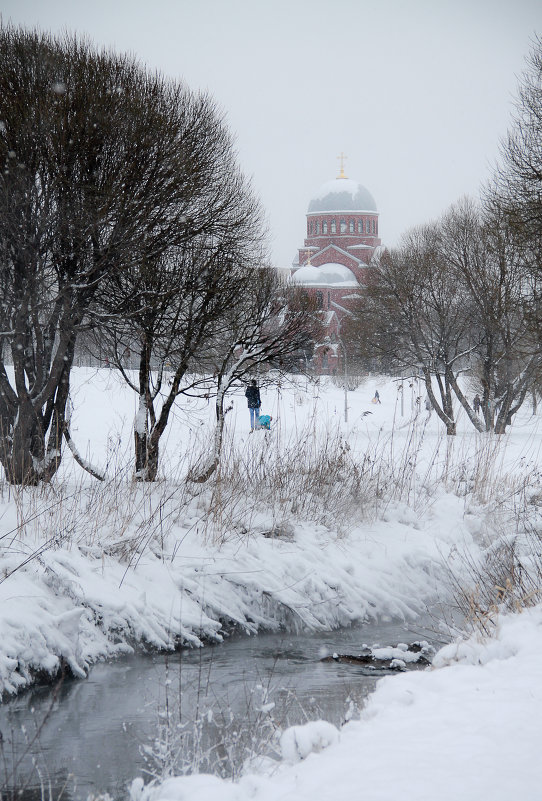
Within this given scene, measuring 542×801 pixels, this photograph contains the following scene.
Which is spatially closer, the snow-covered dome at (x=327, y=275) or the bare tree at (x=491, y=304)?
the bare tree at (x=491, y=304)

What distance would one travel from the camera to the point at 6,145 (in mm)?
9008

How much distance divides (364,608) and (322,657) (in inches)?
56.9

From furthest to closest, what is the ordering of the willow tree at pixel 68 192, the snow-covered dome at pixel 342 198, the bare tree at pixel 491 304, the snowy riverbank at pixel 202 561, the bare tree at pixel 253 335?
the snow-covered dome at pixel 342 198, the bare tree at pixel 491 304, the bare tree at pixel 253 335, the willow tree at pixel 68 192, the snowy riverbank at pixel 202 561

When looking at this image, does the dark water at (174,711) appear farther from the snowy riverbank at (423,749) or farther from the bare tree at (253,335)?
the bare tree at (253,335)

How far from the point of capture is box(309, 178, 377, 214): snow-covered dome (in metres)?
76.0

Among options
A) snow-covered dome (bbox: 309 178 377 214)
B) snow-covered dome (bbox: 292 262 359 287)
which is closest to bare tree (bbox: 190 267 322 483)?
snow-covered dome (bbox: 292 262 359 287)

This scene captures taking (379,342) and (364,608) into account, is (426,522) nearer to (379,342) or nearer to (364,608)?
(364,608)

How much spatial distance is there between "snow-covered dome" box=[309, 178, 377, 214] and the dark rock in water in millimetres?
71424

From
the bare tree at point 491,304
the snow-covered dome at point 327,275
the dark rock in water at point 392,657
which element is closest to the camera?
the dark rock in water at point 392,657

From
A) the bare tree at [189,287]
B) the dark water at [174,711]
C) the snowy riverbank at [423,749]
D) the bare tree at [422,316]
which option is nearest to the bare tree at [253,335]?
the bare tree at [189,287]

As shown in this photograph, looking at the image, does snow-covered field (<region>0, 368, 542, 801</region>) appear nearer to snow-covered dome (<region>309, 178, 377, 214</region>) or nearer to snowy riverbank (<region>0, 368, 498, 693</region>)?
snowy riverbank (<region>0, 368, 498, 693</region>)

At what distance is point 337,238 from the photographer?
A: 7394 cm

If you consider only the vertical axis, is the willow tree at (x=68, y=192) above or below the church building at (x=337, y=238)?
below

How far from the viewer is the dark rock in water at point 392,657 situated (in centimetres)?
618
